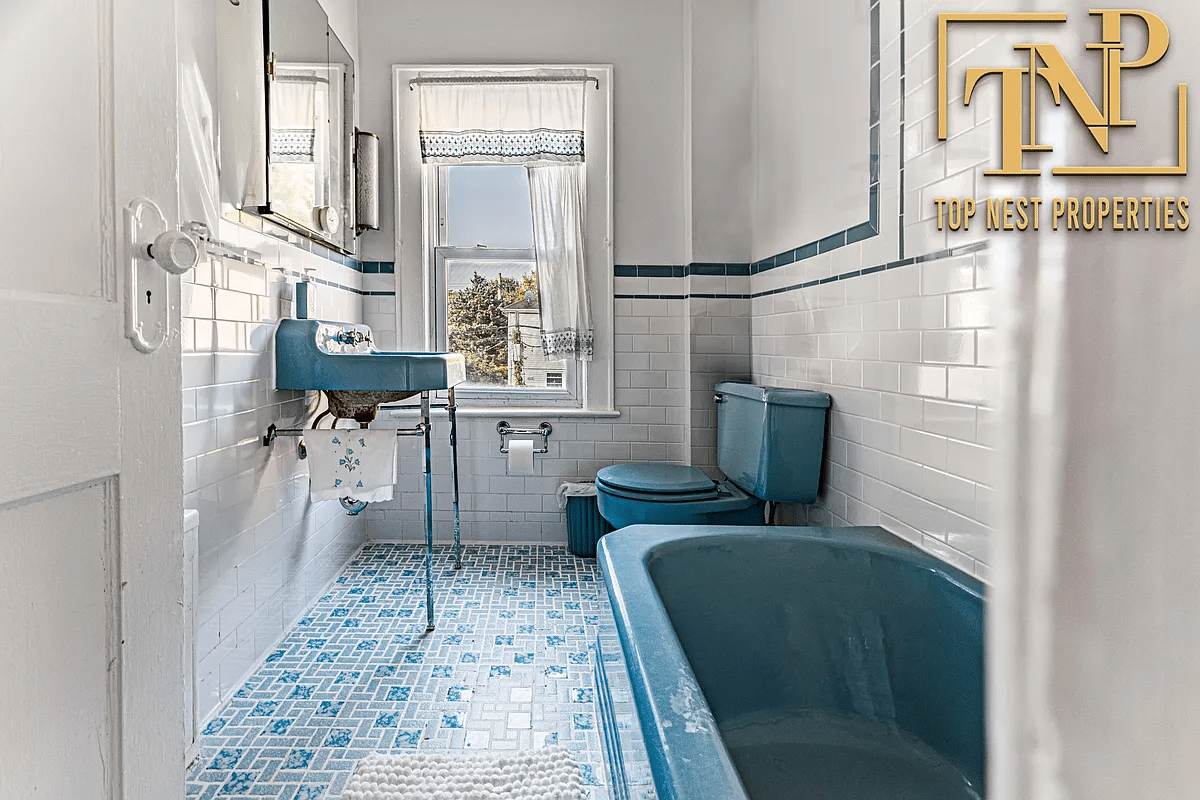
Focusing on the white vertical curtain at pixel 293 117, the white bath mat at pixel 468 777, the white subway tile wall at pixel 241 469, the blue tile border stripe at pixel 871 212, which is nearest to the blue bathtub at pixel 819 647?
the white bath mat at pixel 468 777

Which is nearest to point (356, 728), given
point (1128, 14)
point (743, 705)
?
point (743, 705)

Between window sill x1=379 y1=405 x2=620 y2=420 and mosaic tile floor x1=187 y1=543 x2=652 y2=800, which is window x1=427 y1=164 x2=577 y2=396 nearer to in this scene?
window sill x1=379 y1=405 x2=620 y2=420

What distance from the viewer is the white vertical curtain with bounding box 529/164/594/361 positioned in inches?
109

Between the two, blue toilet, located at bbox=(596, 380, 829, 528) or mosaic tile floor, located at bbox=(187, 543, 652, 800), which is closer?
mosaic tile floor, located at bbox=(187, 543, 652, 800)

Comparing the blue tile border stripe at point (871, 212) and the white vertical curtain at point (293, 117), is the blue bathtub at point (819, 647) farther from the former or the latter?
the white vertical curtain at point (293, 117)

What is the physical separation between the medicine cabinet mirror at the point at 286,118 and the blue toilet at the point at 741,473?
1303 millimetres

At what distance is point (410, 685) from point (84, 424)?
Result: 1.36m

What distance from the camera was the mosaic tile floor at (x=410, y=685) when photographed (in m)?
1.39

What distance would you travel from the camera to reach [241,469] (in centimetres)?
173

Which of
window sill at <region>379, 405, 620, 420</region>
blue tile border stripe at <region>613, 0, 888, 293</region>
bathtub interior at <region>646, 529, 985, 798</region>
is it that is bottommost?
bathtub interior at <region>646, 529, 985, 798</region>

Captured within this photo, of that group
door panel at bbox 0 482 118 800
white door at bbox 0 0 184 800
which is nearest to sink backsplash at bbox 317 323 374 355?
white door at bbox 0 0 184 800

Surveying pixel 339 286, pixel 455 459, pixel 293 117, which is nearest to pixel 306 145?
pixel 293 117

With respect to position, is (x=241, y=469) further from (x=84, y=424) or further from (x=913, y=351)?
(x=913, y=351)

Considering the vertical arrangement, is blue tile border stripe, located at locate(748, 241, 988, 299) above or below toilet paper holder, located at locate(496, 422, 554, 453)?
above
